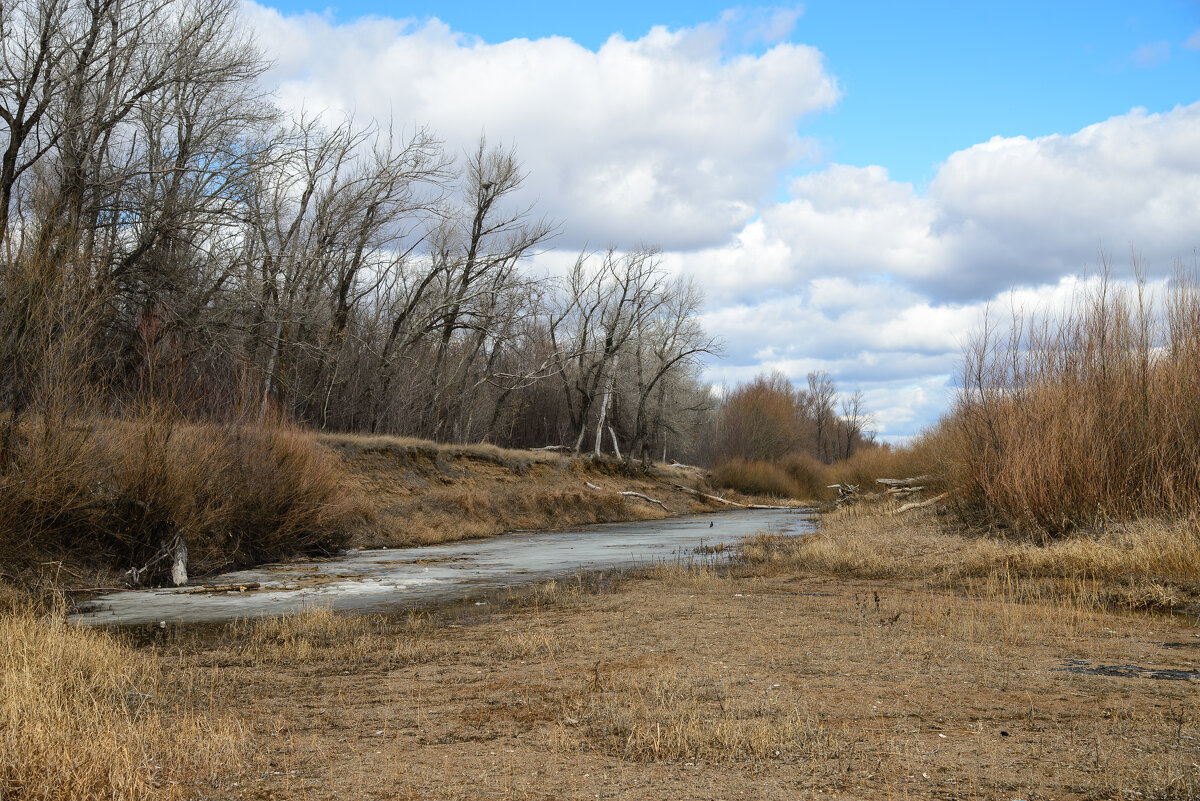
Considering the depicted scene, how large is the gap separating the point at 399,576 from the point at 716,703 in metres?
11.3

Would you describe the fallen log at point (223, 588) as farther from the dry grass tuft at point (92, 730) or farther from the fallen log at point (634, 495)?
the fallen log at point (634, 495)

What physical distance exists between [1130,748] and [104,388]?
51.2ft

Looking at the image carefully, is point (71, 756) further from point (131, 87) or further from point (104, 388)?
point (131, 87)

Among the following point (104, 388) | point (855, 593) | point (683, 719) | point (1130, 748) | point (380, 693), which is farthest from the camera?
point (104, 388)

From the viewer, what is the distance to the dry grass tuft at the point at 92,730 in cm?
455

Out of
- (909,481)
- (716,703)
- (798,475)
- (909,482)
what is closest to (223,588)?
(716,703)

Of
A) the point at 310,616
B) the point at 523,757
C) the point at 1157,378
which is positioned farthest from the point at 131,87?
the point at 1157,378

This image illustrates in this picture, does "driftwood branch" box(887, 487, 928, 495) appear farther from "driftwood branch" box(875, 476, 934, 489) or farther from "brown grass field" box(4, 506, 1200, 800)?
"brown grass field" box(4, 506, 1200, 800)

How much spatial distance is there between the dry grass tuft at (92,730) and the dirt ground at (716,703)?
0.28m

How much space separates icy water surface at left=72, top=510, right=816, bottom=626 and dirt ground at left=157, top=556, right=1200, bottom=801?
2.10 meters

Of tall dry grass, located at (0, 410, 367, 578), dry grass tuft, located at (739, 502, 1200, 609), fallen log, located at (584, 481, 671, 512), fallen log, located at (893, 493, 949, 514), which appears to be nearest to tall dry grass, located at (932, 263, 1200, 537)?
dry grass tuft, located at (739, 502, 1200, 609)

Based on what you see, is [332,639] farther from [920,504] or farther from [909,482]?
[909,482]

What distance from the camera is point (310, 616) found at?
10.5 meters

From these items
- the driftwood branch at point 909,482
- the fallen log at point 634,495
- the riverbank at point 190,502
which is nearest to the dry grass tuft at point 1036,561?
the riverbank at point 190,502
